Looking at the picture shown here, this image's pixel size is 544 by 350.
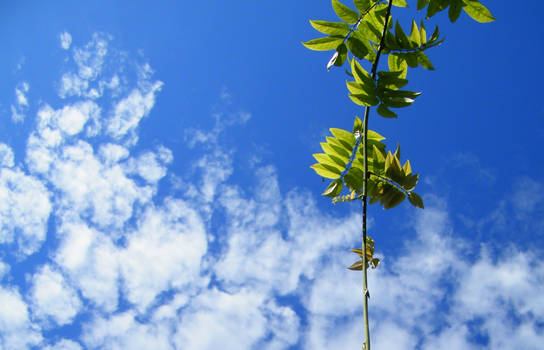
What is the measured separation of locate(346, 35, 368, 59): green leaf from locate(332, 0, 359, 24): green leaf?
82 mm

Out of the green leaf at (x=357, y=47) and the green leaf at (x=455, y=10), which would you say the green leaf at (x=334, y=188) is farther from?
the green leaf at (x=455, y=10)

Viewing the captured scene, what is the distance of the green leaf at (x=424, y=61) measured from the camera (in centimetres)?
139

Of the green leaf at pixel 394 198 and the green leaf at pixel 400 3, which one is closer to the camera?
the green leaf at pixel 394 198

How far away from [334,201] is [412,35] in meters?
0.70

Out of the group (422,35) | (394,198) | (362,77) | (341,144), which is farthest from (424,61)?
(394,198)

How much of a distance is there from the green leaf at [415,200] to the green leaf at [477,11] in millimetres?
688

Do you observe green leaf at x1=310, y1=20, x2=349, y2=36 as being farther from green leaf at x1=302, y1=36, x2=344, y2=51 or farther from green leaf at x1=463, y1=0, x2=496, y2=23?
green leaf at x1=463, y1=0, x2=496, y2=23

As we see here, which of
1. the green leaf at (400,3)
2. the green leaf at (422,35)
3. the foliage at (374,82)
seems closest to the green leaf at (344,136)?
the foliage at (374,82)

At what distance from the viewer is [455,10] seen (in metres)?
1.36

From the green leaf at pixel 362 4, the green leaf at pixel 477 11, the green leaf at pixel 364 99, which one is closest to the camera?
the green leaf at pixel 364 99

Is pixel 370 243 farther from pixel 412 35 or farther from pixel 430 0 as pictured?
pixel 430 0

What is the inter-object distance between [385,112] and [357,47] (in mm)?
292

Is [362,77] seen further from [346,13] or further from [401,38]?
[346,13]

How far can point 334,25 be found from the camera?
1.51m
